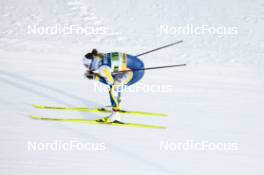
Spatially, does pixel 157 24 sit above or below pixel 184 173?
above

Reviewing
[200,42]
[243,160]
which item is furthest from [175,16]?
[243,160]

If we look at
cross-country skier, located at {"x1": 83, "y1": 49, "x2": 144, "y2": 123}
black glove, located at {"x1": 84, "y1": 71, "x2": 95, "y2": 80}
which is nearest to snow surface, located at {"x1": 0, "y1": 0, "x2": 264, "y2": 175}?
cross-country skier, located at {"x1": 83, "y1": 49, "x2": 144, "y2": 123}

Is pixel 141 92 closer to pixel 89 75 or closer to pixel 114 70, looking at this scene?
pixel 114 70

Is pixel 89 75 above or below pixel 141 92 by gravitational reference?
above

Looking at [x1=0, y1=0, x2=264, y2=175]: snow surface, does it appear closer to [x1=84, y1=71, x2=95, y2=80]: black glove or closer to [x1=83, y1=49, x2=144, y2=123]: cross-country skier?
[x1=83, y1=49, x2=144, y2=123]: cross-country skier

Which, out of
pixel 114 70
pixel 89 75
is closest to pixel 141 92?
pixel 114 70

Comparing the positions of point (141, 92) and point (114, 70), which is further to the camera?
point (141, 92)

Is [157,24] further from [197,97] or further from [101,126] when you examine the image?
[101,126]
